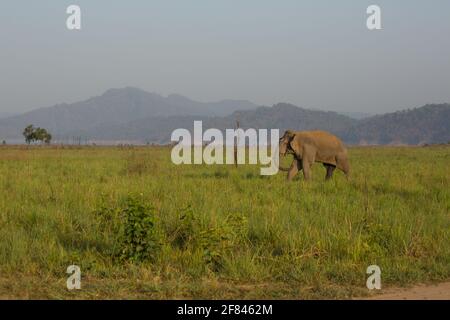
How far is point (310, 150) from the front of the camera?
54.7ft

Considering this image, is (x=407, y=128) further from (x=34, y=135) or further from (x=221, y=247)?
(x=221, y=247)

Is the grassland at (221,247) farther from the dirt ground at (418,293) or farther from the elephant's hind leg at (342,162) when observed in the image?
the elephant's hind leg at (342,162)

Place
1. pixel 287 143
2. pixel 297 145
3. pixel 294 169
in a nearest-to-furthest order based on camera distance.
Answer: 1. pixel 294 169
2. pixel 297 145
3. pixel 287 143

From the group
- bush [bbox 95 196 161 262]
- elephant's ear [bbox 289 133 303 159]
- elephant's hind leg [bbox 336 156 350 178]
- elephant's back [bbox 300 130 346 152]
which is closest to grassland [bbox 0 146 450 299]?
bush [bbox 95 196 161 262]

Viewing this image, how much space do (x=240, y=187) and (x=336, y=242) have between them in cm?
669

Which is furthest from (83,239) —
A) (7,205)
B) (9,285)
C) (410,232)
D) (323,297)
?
(410,232)

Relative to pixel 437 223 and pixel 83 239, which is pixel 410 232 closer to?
pixel 437 223

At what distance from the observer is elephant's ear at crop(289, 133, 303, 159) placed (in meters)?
16.7

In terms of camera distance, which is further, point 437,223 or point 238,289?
point 437,223

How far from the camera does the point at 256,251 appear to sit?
7.58 meters

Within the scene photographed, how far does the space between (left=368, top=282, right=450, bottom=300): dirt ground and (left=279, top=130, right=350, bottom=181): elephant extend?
10018mm

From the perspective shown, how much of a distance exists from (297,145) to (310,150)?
1.45ft

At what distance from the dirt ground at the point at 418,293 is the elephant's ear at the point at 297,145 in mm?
10463

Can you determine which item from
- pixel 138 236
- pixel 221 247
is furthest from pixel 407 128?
pixel 138 236
